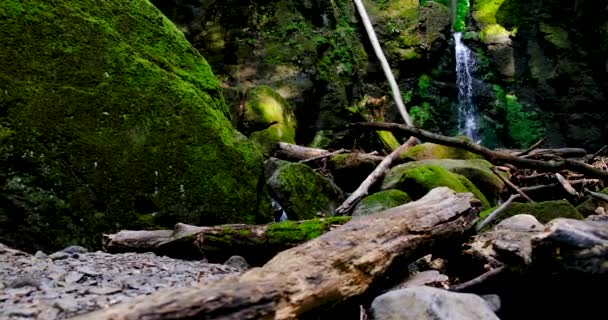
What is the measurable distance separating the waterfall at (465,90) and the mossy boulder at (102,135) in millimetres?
13133

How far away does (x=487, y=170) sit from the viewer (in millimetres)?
8109

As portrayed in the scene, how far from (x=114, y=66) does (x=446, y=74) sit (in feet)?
47.6

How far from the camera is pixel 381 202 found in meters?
6.32

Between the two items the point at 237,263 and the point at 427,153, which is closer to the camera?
the point at 237,263

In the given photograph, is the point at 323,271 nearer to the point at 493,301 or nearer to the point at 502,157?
the point at 493,301

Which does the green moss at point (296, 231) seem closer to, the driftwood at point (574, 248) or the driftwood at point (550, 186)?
the driftwood at point (574, 248)

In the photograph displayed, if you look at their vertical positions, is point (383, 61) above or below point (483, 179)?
above

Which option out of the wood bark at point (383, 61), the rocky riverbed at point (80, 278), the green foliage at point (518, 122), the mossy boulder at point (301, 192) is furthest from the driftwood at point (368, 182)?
the green foliage at point (518, 122)

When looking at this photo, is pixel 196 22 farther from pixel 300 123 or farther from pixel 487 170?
pixel 487 170

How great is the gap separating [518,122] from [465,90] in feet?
6.86

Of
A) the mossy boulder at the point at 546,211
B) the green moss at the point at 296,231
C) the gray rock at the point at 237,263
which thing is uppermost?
the green moss at the point at 296,231

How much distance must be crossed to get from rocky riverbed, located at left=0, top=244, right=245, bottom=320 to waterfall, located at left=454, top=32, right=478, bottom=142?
1479cm

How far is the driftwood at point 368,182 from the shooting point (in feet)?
21.9

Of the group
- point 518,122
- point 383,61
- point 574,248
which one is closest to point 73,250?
point 574,248
